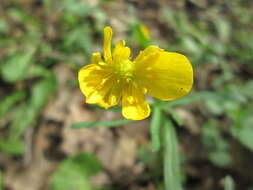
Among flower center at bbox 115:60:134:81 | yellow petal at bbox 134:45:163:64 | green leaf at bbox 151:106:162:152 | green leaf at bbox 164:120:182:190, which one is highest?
yellow petal at bbox 134:45:163:64

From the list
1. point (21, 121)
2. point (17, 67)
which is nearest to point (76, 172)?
point (21, 121)

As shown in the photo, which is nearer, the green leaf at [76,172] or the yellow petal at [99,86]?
the yellow petal at [99,86]

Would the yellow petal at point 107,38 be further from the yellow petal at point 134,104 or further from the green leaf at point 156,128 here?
the green leaf at point 156,128

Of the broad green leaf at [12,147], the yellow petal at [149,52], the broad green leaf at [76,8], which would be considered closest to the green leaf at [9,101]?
the broad green leaf at [12,147]

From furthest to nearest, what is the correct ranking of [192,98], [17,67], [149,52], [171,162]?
1. [17,67]
2. [192,98]
3. [171,162]
4. [149,52]

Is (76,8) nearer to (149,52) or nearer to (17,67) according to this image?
(17,67)

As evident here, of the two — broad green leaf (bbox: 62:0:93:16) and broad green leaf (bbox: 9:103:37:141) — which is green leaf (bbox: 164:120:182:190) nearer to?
broad green leaf (bbox: 9:103:37:141)

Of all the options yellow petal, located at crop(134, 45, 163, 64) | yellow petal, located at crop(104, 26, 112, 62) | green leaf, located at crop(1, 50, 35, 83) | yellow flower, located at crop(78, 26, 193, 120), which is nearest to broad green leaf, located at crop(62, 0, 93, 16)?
green leaf, located at crop(1, 50, 35, 83)
